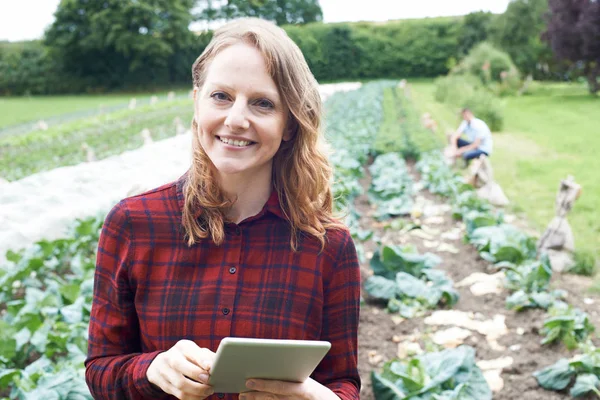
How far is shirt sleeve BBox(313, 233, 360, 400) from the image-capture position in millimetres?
1682

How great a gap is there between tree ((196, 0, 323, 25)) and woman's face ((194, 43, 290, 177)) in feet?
2.87

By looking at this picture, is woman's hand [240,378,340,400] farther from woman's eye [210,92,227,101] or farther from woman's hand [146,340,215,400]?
woman's eye [210,92,227,101]

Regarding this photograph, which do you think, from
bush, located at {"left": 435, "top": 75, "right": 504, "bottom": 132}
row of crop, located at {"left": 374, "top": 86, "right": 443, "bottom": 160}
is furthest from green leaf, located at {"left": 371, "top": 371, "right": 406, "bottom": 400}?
bush, located at {"left": 435, "top": 75, "right": 504, "bottom": 132}

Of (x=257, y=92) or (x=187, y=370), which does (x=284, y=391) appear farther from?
(x=257, y=92)

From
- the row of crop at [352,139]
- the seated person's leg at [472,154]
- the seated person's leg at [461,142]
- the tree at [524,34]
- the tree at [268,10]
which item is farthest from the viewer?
the tree at [524,34]

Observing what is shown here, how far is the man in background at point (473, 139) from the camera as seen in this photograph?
400 inches

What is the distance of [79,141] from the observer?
54.3 ft

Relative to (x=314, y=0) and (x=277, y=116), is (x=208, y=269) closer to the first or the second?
(x=277, y=116)

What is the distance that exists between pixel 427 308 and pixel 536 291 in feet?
2.85

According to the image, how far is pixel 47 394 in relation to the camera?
2711 millimetres

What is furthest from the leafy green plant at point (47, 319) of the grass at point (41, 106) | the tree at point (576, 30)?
the tree at point (576, 30)

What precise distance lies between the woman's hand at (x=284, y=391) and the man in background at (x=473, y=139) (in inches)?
362

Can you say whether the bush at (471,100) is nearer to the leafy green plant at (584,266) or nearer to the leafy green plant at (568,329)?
the leafy green plant at (584,266)

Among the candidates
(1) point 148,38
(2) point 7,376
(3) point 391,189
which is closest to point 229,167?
(2) point 7,376
